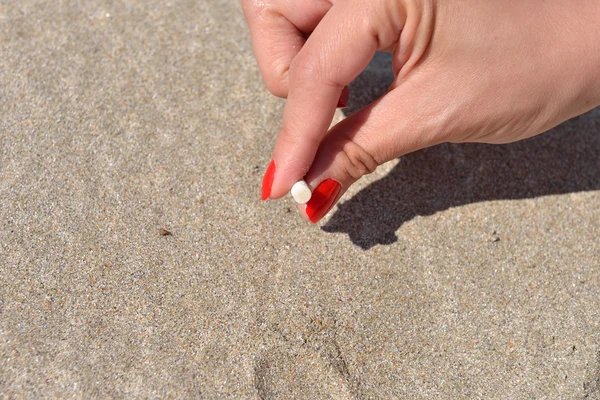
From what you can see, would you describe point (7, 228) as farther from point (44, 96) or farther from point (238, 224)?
point (238, 224)

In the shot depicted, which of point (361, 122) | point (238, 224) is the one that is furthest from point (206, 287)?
point (361, 122)

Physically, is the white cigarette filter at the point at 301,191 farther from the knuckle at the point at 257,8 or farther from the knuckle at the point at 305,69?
the knuckle at the point at 257,8

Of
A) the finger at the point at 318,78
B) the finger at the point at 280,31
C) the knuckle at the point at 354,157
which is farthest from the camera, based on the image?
the finger at the point at 280,31

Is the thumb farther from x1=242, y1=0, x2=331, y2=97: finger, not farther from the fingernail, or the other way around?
x1=242, y1=0, x2=331, y2=97: finger

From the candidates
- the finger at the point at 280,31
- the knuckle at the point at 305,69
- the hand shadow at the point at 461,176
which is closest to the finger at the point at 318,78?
the knuckle at the point at 305,69

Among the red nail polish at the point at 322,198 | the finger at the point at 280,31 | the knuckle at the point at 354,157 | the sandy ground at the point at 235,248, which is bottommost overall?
the sandy ground at the point at 235,248

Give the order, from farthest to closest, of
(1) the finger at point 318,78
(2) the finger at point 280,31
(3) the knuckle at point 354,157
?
1. (2) the finger at point 280,31
2. (3) the knuckle at point 354,157
3. (1) the finger at point 318,78

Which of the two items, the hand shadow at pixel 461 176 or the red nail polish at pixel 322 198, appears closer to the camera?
the red nail polish at pixel 322 198

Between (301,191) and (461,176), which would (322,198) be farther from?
(461,176)
